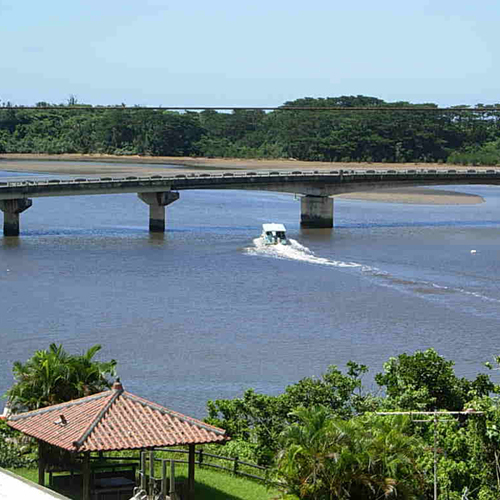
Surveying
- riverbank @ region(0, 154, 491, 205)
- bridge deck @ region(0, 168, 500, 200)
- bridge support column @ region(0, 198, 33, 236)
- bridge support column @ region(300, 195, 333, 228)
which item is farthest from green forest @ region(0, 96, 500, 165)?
bridge support column @ region(0, 198, 33, 236)

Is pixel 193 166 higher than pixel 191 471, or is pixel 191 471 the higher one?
pixel 193 166

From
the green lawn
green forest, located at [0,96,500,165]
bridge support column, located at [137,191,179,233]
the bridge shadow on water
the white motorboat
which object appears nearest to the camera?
the green lawn

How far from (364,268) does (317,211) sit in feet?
83.5

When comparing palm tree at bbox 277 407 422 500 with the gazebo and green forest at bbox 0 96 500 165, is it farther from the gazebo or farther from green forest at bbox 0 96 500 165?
green forest at bbox 0 96 500 165

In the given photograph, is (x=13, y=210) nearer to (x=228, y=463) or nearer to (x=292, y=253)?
(x=292, y=253)

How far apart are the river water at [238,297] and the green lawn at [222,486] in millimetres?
8272

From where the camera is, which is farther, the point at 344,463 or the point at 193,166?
the point at 193,166

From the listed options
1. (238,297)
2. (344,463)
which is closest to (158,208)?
(238,297)

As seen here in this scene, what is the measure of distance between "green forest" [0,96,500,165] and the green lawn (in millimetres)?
131763

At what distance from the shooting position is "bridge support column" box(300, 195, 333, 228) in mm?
93250

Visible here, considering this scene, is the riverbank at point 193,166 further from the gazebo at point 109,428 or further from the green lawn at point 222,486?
the gazebo at point 109,428

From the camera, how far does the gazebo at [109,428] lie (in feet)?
77.8

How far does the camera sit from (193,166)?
16212 cm

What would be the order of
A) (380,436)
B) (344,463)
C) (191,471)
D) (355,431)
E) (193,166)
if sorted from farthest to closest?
(193,166), (191,471), (380,436), (355,431), (344,463)
